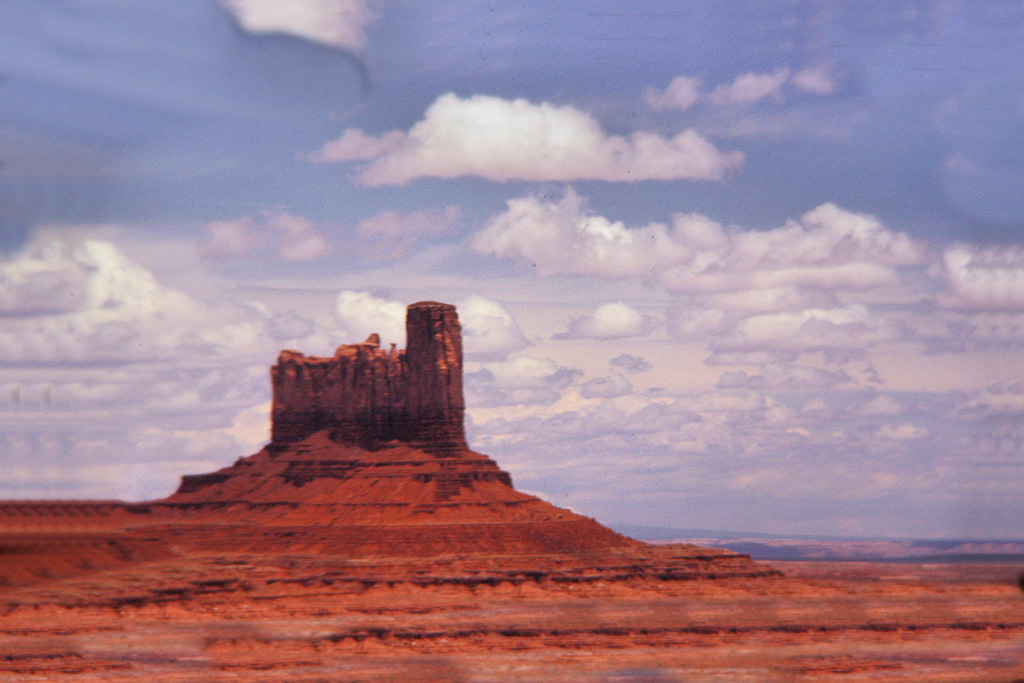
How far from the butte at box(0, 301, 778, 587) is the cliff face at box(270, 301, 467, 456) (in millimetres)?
169

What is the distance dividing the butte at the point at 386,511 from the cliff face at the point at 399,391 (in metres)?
0.17

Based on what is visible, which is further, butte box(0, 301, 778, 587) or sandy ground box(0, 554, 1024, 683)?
butte box(0, 301, 778, 587)

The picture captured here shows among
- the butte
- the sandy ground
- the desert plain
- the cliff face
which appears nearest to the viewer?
the sandy ground

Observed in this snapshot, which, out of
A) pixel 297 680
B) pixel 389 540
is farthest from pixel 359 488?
pixel 297 680

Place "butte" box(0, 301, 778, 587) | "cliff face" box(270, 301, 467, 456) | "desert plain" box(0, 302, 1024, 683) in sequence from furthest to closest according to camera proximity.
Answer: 1. "cliff face" box(270, 301, 467, 456)
2. "butte" box(0, 301, 778, 587)
3. "desert plain" box(0, 302, 1024, 683)

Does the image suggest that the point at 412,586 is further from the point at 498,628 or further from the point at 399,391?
the point at 399,391

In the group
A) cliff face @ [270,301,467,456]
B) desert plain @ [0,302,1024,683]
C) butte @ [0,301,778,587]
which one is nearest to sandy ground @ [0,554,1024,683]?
desert plain @ [0,302,1024,683]

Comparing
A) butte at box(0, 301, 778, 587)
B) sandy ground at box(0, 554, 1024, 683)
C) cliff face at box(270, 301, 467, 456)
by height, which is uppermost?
cliff face at box(270, 301, 467, 456)

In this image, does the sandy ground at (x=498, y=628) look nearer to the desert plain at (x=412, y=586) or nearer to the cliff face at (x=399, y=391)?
the desert plain at (x=412, y=586)

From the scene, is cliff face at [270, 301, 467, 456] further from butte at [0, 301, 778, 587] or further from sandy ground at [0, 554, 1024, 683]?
sandy ground at [0, 554, 1024, 683]

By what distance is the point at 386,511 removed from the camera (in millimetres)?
170000

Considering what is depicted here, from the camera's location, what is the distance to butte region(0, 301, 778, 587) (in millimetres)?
160750

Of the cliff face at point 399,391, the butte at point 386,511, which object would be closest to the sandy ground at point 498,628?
the butte at point 386,511

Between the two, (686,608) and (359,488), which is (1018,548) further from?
(359,488)
